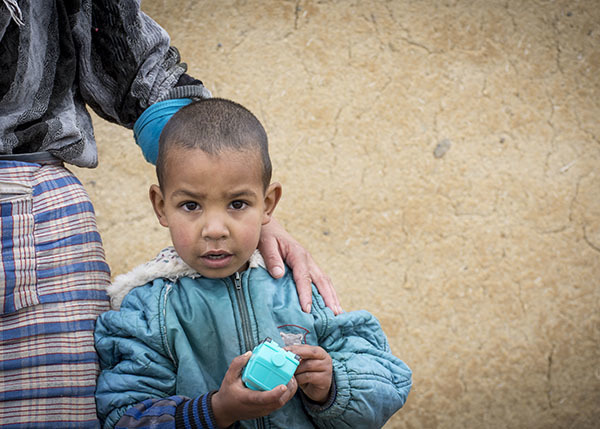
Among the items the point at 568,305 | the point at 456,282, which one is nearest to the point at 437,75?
the point at 456,282

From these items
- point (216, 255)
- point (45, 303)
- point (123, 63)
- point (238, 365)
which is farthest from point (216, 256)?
point (123, 63)

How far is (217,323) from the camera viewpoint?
3.32 ft

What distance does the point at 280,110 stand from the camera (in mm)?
2113

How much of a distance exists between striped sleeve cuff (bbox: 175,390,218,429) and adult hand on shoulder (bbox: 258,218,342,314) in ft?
0.84

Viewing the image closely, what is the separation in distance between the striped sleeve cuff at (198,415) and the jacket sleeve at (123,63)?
0.65 meters

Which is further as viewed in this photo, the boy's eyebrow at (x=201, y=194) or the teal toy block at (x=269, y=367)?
the boy's eyebrow at (x=201, y=194)

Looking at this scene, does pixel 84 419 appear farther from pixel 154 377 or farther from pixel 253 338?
pixel 253 338

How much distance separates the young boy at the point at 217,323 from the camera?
0.92 metres

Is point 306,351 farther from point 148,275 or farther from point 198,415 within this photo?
point 148,275

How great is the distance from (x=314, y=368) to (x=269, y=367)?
0.45 feet

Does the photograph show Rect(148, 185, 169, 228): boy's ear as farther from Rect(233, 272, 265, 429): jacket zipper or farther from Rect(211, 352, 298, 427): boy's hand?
Rect(211, 352, 298, 427): boy's hand

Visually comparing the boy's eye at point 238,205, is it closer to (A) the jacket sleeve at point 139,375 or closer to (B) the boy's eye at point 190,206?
(B) the boy's eye at point 190,206

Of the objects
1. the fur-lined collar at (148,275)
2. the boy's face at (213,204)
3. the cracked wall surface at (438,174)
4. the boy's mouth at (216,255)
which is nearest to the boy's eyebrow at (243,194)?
the boy's face at (213,204)

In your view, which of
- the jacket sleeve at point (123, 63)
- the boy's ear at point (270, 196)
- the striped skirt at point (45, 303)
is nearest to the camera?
the striped skirt at point (45, 303)
